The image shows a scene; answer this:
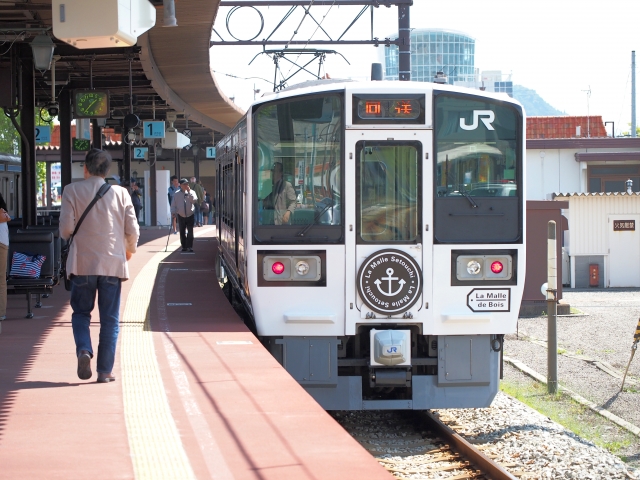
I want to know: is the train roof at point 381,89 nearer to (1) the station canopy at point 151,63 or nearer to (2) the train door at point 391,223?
(2) the train door at point 391,223

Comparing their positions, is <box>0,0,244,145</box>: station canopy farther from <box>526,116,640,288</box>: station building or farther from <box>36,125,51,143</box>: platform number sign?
<box>526,116,640,288</box>: station building

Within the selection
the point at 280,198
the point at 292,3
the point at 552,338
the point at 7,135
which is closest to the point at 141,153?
the point at 7,135

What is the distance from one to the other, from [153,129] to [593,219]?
38.8 ft

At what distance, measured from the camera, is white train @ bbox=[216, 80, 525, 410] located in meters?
7.71

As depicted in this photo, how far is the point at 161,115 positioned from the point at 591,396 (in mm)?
20281

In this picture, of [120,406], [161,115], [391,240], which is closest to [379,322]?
[391,240]

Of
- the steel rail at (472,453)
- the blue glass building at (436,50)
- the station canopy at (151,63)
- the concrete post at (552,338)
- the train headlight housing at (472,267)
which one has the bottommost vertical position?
the steel rail at (472,453)

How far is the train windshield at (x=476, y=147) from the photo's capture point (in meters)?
7.80

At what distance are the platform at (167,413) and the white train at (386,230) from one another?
0.73m

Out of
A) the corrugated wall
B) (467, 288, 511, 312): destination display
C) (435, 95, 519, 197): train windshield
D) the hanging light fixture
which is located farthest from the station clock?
the corrugated wall

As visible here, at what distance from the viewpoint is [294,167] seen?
776 cm

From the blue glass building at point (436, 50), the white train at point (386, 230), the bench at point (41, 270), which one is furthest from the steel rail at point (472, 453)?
the blue glass building at point (436, 50)

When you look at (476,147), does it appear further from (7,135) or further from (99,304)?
(7,135)

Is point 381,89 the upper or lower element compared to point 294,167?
upper
